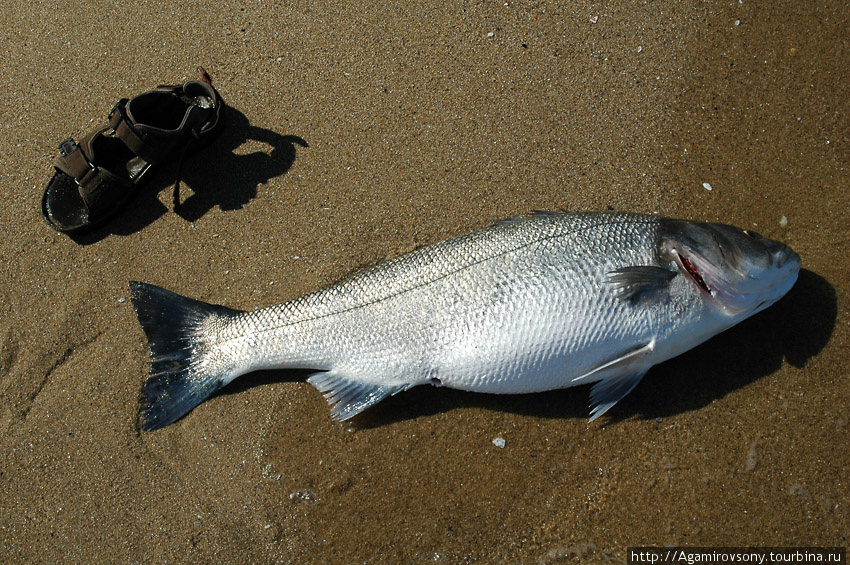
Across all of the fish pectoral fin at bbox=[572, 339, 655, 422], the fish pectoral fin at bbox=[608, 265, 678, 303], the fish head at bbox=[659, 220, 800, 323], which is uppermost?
the fish head at bbox=[659, 220, 800, 323]

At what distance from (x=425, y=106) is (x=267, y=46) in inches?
49.5

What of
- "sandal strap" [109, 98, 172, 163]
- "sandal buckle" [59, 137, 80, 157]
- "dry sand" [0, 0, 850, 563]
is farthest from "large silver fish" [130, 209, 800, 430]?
"sandal buckle" [59, 137, 80, 157]

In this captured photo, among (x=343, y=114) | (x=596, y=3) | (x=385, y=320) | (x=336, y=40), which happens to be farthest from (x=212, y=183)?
(x=596, y=3)

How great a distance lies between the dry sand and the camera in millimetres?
2977

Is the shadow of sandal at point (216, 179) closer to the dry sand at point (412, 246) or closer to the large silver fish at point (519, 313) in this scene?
the dry sand at point (412, 246)

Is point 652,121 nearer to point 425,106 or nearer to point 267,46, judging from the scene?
point 425,106

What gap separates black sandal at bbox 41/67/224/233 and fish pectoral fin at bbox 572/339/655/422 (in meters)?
2.84

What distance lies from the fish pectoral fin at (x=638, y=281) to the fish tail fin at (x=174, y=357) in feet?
7.38

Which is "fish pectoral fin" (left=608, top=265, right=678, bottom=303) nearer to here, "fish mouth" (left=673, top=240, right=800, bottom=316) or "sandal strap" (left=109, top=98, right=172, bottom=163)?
"fish mouth" (left=673, top=240, right=800, bottom=316)

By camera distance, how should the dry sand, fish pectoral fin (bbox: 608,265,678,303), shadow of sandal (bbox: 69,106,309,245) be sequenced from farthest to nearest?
shadow of sandal (bbox: 69,106,309,245)
the dry sand
fish pectoral fin (bbox: 608,265,678,303)

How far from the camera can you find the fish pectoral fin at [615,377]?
9.33ft

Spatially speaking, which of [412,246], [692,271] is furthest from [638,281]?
[412,246]

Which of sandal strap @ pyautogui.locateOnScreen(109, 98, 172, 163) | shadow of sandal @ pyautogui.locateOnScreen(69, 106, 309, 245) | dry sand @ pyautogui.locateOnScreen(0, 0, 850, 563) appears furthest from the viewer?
shadow of sandal @ pyautogui.locateOnScreen(69, 106, 309, 245)

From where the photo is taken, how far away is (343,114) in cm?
368
